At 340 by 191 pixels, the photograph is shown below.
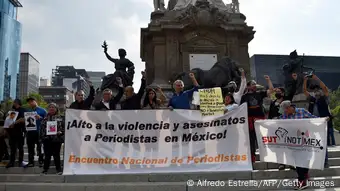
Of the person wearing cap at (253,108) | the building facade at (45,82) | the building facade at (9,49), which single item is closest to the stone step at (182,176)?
the person wearing cap at (253,108)

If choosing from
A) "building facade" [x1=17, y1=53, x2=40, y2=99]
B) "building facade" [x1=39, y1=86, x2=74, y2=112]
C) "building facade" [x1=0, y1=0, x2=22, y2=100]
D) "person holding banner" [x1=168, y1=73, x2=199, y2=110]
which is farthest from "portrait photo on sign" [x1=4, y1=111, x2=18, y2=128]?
"building facade" [x1=17, y1=53, x2=40, y2=99]

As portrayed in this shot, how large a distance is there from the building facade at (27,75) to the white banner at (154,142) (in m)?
110

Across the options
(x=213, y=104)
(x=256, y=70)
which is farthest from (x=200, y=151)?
(x=256, y=70)

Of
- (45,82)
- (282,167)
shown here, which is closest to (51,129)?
(282,167)

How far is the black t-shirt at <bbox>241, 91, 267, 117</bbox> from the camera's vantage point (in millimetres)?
7708

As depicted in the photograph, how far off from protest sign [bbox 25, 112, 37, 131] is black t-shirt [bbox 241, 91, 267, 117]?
5.23 m

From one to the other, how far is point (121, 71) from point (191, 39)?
368 cm

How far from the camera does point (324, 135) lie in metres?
6.67

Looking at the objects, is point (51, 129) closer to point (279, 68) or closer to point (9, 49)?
point (279, 68)

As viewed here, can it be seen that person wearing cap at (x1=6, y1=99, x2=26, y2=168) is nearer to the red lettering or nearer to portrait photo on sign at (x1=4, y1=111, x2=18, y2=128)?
portrait photo on sign at (x1=4, y1=111, x2=18, y2=128)

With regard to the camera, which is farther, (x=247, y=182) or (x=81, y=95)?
(x=81, y=95)

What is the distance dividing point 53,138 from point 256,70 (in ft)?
300

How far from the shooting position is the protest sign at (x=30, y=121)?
821 cm

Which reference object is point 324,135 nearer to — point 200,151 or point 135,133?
point 200,151
